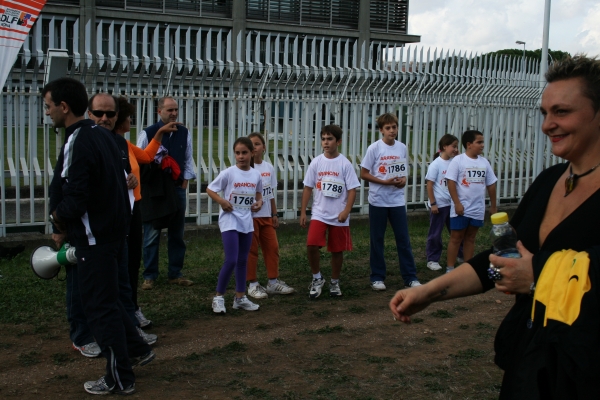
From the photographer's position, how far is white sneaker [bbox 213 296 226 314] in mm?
6609

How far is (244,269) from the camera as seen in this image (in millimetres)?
6809

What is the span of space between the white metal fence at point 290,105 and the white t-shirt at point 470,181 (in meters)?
3.46

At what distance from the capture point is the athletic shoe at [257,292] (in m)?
7.32

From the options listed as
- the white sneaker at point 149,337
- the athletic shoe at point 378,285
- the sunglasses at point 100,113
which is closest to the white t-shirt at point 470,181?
the athletic shoe at point 378,285

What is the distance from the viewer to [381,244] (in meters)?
7.84

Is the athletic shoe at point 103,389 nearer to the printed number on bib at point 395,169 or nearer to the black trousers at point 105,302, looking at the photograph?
the black trousers at point 105,302

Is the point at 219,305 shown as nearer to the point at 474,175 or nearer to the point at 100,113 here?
the point at 100,113

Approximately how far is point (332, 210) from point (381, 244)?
81 cm

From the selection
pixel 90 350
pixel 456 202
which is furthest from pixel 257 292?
pixel 456 202

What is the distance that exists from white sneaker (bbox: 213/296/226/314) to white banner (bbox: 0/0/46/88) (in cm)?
366

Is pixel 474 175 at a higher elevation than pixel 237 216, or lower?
higher

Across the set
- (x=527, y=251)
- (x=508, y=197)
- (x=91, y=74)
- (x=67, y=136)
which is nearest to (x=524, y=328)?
(x=527, y=251)

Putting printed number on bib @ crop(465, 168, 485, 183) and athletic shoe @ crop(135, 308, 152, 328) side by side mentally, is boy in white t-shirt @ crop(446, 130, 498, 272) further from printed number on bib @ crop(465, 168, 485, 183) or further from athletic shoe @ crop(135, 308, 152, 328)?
athletic shoe @ crop(135, 308, 152, 328)

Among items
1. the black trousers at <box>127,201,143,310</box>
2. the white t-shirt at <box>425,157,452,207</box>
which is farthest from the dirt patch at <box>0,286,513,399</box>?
the white t-shirt at <box>425,157,452,207</box>
